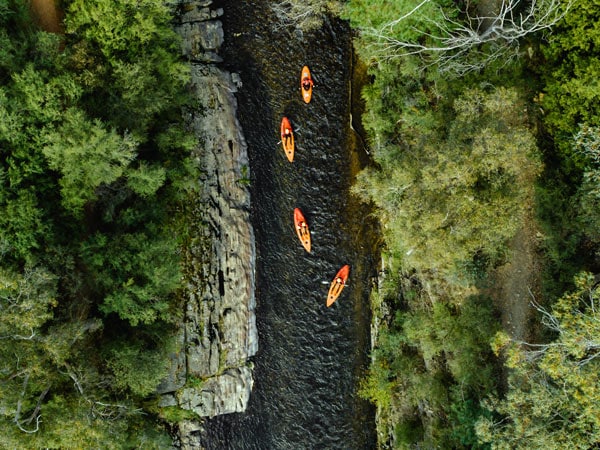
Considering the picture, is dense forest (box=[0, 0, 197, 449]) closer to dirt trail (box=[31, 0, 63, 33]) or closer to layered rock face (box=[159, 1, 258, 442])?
dirt trail (box=[31, 0, 63, 33])

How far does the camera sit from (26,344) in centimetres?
1342

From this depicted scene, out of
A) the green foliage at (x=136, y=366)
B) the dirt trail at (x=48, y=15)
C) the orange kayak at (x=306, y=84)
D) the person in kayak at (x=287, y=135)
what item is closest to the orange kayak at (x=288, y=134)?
the person in kayak at (x=287, y=135)

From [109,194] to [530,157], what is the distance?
13.5m

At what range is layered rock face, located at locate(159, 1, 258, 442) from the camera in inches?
706

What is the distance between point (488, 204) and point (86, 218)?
1288cm

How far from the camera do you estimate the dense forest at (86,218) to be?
13.3 m

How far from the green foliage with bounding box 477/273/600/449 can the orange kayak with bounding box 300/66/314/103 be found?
36.9 ft

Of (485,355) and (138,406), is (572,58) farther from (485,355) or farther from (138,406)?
(138,406)

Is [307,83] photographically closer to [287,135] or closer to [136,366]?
[287,135]

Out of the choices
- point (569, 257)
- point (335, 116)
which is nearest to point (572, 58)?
point (569, 257)

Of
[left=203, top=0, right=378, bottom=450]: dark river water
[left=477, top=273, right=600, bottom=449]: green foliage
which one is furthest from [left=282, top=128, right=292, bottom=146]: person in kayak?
[left=477, top=273, right=600, bottom=449]: green foliage

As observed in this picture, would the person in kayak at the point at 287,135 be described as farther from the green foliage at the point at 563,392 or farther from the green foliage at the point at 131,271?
the green foliage at the point at 563,392

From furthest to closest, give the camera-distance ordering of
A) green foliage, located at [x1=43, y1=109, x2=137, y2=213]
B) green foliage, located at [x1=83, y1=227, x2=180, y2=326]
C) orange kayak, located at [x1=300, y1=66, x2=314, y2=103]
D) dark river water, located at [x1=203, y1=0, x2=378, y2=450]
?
dark river water, located at [x1=203, y1=0, x2=378, y2=450] → orange kayak, located at [x1=300, y1=66, x2=314, y2=103] → green foliage, located at [x1=83, y1=227, x2=180, y2=326] → green foliage, located at [x1=43, y1=109, x2=137, y2=213]

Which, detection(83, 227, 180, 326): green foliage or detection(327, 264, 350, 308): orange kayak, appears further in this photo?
detection(327, 264, 350, 308): orange kayak
